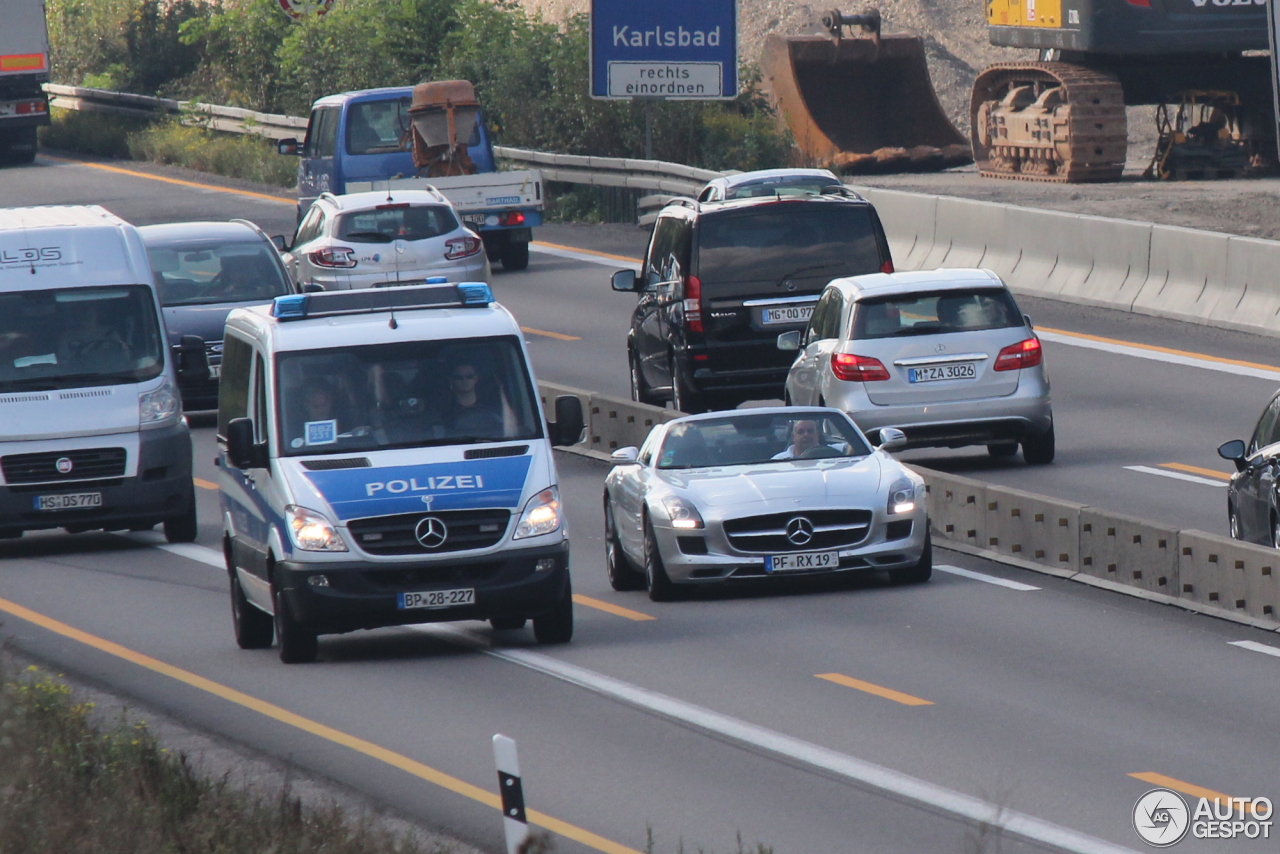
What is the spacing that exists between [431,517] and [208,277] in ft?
40.4

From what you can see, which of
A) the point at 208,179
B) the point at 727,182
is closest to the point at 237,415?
the point at 727,182

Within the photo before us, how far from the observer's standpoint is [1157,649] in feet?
45.2

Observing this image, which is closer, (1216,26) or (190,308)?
(190,308)

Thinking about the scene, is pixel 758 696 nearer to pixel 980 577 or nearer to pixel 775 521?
pixel 775 521

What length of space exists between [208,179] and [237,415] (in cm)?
3421

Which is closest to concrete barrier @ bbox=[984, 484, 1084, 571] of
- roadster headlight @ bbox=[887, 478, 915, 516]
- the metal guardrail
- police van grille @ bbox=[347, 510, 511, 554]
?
roadster headlight @ bbox=[887, 478, 915, 516]

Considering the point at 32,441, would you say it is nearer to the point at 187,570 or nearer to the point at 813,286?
the point at 187,570

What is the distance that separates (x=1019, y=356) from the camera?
2008 centimetres

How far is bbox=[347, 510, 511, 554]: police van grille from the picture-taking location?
13.4 metres

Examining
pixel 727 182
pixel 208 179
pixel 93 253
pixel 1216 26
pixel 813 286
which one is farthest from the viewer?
pixel 208 179

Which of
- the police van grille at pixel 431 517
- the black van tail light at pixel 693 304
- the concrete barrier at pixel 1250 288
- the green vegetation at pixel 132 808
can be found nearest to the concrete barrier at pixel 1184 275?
the concrete barrier at pixel 1250 288

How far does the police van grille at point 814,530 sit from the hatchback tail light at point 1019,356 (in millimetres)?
4699

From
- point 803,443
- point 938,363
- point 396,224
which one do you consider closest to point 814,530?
point 803,443

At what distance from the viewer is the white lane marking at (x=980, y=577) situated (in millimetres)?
16141
